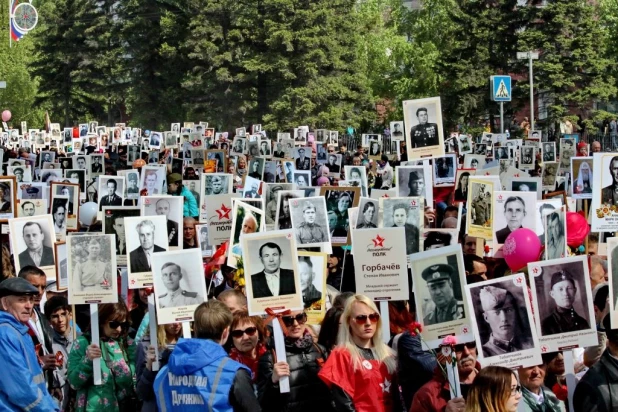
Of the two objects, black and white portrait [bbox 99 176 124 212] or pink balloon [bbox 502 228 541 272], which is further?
black and white portrait [bbox 99 176 124 212]

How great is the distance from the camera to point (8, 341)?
661 centimetres

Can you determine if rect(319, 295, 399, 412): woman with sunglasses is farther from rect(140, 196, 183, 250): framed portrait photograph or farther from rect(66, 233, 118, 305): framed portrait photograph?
rect(140, 196, 183, 250): framed portrait photograph

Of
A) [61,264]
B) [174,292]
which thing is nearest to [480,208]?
[61,264]

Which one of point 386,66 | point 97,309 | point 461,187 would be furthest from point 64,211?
point 386,66

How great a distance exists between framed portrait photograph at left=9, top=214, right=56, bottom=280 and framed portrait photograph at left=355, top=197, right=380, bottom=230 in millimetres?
2800

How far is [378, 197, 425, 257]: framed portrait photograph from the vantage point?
11875 millimetres

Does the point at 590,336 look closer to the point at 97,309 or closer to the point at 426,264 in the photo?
the point at 426,264

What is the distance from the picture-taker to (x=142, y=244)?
10102mm

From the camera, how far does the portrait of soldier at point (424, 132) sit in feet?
50.9

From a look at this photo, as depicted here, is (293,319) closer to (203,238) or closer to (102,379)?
(102,379)

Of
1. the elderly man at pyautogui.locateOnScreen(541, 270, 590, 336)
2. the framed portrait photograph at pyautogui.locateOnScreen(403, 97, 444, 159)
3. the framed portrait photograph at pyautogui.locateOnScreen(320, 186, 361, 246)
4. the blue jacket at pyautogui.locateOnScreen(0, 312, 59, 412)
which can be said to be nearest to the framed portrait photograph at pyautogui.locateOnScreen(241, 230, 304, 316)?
the elderly man at pyautogui.locateOnScreen(541, 270, 590, 336)

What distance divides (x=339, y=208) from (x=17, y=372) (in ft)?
23.0

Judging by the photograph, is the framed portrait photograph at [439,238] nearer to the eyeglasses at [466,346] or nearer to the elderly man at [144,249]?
the elderly man at [144,249]

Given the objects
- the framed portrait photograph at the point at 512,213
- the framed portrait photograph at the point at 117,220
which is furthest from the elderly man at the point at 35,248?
the framed portrait photograph at the point at 512,213
